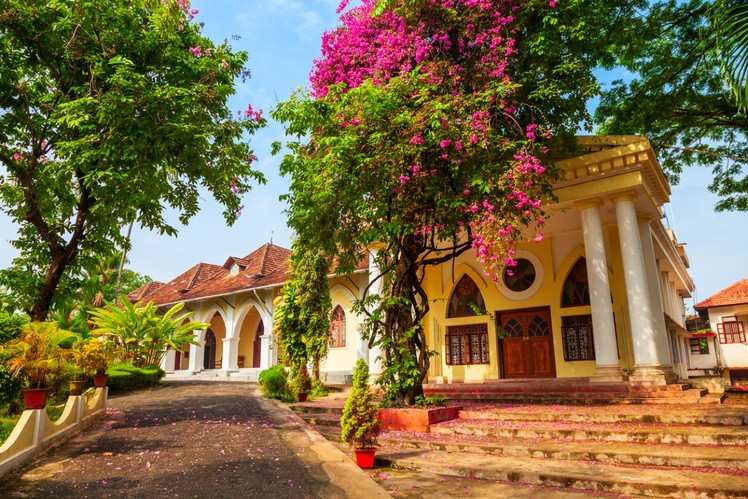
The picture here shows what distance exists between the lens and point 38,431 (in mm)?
6770

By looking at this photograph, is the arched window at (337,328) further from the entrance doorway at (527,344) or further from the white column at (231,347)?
the entrance doorway at (527,344)

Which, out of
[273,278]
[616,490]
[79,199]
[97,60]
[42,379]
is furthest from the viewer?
[273,278]

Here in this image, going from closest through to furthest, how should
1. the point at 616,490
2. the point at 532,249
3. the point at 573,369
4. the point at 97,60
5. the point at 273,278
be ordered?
the point at 616,490 < the point at 97,60 < the point at 573,369 < the point at 532,249 < the point at 273,278

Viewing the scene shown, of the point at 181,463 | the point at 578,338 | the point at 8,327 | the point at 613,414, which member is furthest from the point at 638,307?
the point at 8,327

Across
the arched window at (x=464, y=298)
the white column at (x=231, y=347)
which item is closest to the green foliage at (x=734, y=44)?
the arched window at (x=464, y=298)

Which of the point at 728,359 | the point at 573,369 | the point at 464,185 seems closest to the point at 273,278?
the point at 573,369

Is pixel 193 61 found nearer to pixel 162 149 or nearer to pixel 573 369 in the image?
pixel 162 149

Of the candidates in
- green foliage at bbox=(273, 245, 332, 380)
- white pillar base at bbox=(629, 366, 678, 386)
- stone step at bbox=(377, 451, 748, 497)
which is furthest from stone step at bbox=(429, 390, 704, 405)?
green foliage at bbox=(273, 245, 332, 380)

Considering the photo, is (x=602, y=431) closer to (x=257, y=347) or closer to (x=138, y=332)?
(x=138, y=332)

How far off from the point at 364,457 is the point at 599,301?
7384mm

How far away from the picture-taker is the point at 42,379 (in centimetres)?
726

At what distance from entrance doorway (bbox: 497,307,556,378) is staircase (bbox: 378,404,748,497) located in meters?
5.04

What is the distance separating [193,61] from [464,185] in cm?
583

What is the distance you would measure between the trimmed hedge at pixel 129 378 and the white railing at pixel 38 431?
7617mm
